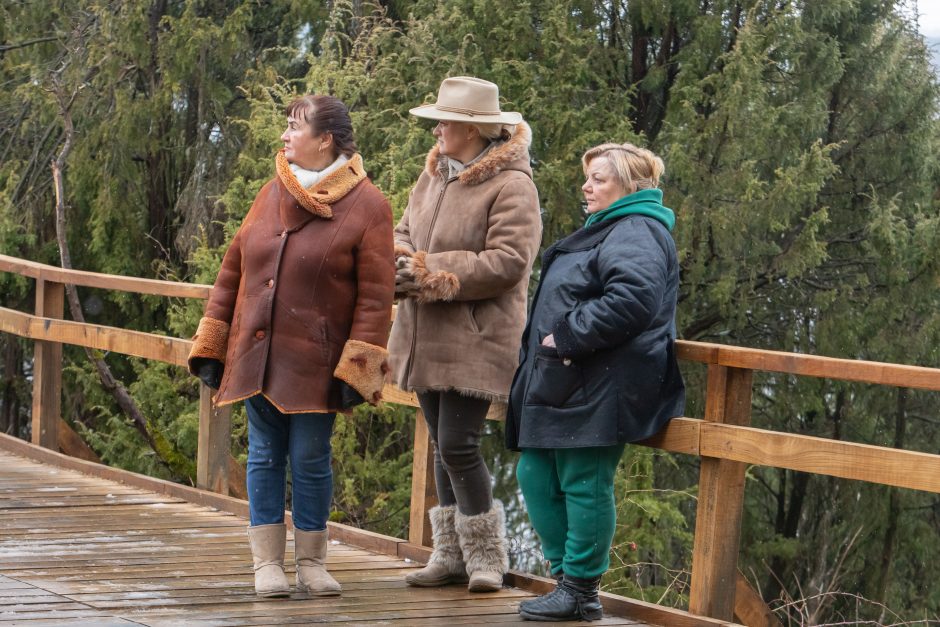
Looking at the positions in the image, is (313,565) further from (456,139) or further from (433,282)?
(456,139)

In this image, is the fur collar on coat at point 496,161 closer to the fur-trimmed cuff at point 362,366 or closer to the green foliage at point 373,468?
the fur-trimmed cuff at point 362,366

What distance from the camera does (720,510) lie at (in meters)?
4.35

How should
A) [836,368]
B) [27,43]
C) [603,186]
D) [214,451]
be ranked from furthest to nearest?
[27,43], [214,451], [603,186], [836,368]

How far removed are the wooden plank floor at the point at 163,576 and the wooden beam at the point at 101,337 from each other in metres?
0.65

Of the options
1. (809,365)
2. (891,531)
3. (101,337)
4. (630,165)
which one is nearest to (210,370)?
(630,165)

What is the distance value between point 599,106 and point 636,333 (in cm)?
1090

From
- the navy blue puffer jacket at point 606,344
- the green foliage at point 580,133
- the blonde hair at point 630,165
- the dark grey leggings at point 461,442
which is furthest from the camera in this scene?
the green foliage at point 580,133

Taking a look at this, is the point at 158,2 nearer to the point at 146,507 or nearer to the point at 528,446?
the point at 146,507

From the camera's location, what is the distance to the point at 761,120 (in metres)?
14.5

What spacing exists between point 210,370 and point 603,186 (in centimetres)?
141

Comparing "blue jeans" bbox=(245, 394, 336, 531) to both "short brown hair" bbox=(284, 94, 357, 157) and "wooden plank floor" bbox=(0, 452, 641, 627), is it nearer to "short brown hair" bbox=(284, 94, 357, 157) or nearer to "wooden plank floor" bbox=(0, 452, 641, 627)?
"wooden plank floor" bbox=(0, 452, 641, 627)

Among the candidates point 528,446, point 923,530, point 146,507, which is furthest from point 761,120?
point 528,446

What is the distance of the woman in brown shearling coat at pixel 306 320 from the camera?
173 inches

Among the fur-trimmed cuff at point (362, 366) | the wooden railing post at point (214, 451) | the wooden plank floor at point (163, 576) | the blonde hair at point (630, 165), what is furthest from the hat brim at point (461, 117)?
the wooden railing post at point (214, 451)
